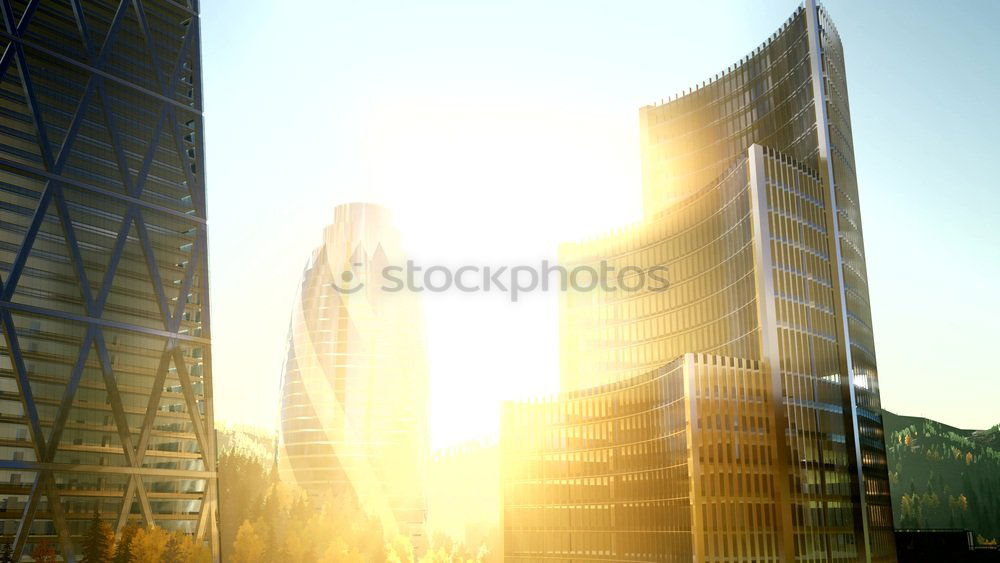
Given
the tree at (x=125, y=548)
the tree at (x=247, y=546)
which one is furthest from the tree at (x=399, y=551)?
the tree at (x=125, y=548)

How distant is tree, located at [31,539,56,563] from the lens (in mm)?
103562

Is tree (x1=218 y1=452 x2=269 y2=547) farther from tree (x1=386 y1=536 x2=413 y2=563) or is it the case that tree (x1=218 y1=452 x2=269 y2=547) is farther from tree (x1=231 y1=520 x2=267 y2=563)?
tree (x1=386 y1=536 x2=413 y2=563)

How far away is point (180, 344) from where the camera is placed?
5044 inches

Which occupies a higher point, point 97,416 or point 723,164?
point 723,164

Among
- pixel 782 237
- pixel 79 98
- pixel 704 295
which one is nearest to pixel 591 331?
pixel 704 295

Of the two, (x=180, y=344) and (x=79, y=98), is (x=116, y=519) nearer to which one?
(x=180, y=344)


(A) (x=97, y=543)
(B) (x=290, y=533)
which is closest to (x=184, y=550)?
(A) (x=97, y=543)

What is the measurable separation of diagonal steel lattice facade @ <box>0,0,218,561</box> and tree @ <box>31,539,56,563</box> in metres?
0.78

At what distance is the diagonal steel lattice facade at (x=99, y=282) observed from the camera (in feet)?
357

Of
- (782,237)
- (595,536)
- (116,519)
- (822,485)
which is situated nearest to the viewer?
(822,485)

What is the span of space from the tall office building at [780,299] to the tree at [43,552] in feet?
189

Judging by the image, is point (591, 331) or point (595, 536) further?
point (591, 331)

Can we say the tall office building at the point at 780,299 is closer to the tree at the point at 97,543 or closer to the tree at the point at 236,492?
the tree at the point at 97,543

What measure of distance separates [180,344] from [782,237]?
289ft
